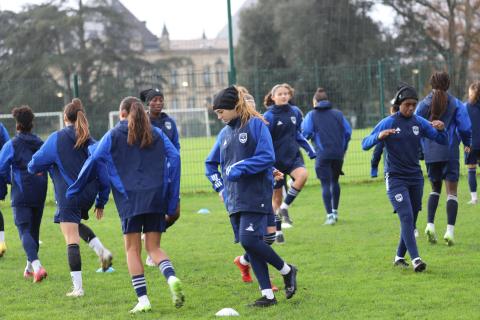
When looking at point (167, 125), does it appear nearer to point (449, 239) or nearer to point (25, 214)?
point (25, 214)

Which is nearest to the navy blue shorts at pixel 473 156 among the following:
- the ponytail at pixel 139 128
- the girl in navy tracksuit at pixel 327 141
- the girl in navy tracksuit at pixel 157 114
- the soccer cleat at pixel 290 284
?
the girl in navy tracksuit at pixel 327 141

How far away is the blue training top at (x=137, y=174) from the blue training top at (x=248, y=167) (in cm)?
50

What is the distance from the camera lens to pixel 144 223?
714 cm

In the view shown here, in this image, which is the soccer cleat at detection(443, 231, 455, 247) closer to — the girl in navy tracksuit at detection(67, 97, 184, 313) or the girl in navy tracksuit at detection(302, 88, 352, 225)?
the girl in navy tracksuit at detection(302, 88, 352, 225)

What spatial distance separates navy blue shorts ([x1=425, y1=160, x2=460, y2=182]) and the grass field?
33.0 inches

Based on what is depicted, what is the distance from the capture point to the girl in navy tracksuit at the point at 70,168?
822 centimetres

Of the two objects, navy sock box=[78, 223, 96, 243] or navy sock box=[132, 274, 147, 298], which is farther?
navy sock box=[78, 223, 96, 243]

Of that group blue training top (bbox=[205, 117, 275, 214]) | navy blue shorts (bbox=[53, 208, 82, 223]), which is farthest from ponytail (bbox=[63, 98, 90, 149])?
blue training top (bbox=[205, 117, 275, 214])

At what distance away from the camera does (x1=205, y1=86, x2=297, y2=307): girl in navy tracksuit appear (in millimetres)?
7105

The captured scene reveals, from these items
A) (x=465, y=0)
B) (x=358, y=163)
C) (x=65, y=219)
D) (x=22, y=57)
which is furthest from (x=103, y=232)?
(x=22, y=57)

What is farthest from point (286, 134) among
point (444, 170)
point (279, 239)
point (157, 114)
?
point (444, 170)

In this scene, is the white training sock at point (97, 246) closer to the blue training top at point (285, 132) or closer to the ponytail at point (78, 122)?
the ponytail at point (78, 122)

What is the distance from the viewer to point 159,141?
7156 mm

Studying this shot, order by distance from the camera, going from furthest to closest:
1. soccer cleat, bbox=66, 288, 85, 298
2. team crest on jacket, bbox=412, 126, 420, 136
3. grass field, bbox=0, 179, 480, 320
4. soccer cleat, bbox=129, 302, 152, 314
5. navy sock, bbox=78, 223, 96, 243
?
navy sock, bbox=78, 223, 96, 243
team crest on jacket, bbox=412, 126, 420, 136
soccer cleat, bbox=66, 288, 85, 298
soccer cleat, bbox=129, 302, 152, 314
grass field, bbox=0, 179, 480, 320
